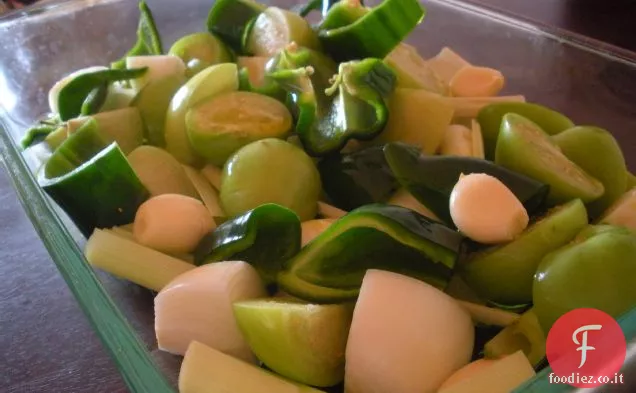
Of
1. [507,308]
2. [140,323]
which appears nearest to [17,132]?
[140,323]

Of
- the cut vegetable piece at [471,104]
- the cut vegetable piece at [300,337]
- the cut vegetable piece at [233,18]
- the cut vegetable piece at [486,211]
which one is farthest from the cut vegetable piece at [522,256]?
the cut vegetable piece at [233,18]

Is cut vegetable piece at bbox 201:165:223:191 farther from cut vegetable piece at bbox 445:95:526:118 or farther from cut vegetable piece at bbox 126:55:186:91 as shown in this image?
cut vegetable piece at bbox 445:95:526:118

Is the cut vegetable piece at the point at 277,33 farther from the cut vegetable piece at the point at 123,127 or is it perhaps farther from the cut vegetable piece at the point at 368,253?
the cut vegetable piece at the point at 368,253

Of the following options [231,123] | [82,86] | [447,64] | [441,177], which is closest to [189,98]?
[231,123]

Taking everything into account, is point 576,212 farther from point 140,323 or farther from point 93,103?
point 93,103

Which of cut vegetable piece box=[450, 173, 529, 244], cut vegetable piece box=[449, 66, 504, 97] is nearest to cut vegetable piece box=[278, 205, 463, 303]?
cut vegetable piece box=[450, 173, 529, 244]
